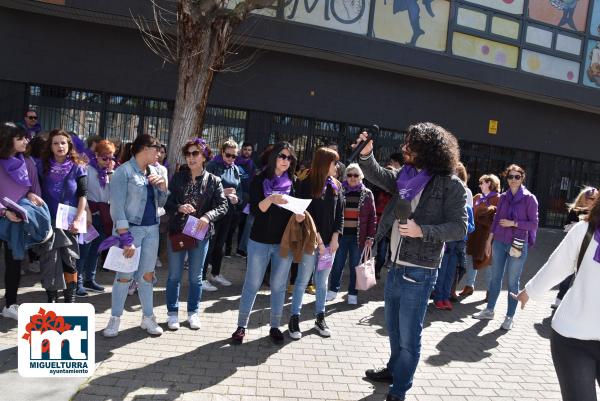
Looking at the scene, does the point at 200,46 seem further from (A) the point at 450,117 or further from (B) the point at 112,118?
(A) the point at 450,117

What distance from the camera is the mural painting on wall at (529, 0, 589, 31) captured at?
13.2m

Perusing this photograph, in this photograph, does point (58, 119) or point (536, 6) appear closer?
point (58, 119)

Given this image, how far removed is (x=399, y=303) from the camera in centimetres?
381

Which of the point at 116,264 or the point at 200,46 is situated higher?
the point at 200,46

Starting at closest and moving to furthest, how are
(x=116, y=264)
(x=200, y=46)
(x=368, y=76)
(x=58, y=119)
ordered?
(x=116, y=264) → (x=200, y=46) → (x=58, y=119) → (x=368, y=76)

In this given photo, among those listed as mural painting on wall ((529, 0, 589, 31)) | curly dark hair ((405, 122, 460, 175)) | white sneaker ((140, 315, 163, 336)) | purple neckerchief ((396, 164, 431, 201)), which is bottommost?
white sneaker ((140, 315, 163, 336))

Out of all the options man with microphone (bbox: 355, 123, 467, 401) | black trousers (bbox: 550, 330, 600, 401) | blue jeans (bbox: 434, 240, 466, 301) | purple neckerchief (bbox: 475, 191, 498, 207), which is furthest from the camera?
purple neckerchief (bbox: 475, 191, 498, 207)

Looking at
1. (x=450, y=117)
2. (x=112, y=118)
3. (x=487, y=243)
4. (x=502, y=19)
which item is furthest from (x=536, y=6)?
(x=112, y=118)

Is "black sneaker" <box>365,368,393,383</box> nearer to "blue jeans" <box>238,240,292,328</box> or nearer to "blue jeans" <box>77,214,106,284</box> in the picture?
"blue jeans" <box>238,240,292,328</box>

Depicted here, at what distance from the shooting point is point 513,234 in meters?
6.12

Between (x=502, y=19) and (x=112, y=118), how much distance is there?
10145 millimetres

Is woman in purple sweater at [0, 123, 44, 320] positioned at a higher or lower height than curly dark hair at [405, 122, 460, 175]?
lower

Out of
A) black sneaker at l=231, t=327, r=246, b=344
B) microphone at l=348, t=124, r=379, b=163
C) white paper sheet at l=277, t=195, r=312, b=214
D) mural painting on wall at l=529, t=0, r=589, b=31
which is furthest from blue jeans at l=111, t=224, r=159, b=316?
mural painting on wall at l=529, t=0, r=589, b=31

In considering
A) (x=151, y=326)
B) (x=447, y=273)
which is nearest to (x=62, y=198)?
(x=151, y=326)
